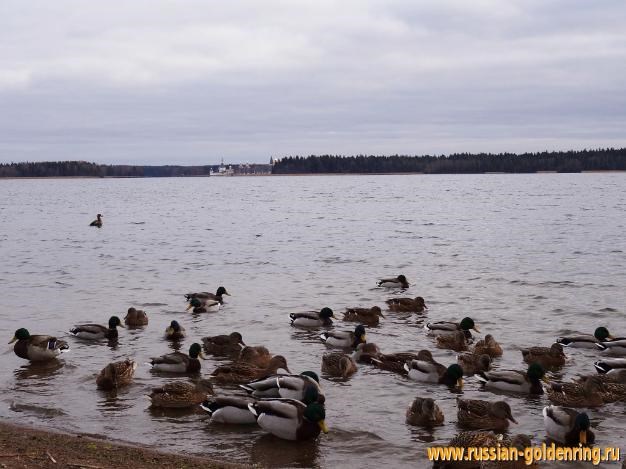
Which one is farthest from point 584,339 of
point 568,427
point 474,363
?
point 568,427

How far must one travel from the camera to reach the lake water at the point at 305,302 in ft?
36.6

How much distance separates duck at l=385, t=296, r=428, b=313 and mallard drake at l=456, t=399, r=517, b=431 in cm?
885

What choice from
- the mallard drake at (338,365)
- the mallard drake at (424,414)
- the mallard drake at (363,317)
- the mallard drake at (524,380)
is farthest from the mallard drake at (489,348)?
the mallard drake at (424,414)

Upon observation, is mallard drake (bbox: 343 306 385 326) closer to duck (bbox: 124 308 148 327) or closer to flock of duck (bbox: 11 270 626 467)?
flock of duck (bbox: 11 270 626 467)

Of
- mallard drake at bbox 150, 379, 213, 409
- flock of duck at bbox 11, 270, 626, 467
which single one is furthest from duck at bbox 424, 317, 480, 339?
mallard drake at bbox 150, 379, 213, 409

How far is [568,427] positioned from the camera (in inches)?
415

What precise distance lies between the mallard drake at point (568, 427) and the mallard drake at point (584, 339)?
17.4 feet

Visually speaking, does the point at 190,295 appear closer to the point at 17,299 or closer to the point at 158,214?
the point at 17,299

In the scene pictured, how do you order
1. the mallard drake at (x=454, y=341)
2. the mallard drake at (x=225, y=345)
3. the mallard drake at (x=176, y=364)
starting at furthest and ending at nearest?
the mallard drake at (x=454, y=341), the mallard drake at (x=225, y=345), the mallard drake at (x=176, y=364)

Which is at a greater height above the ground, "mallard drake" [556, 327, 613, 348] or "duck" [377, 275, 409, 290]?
"duck" [377, 275, 409, 290]

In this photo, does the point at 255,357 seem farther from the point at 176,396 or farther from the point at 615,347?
the point at 615,347

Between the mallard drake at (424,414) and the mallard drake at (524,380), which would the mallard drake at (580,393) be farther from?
the mallard drake at (424,414)

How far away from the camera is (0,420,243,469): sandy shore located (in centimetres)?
893

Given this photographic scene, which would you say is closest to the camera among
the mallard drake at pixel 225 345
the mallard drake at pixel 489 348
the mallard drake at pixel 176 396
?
the mallard drake at pixel 176 396
